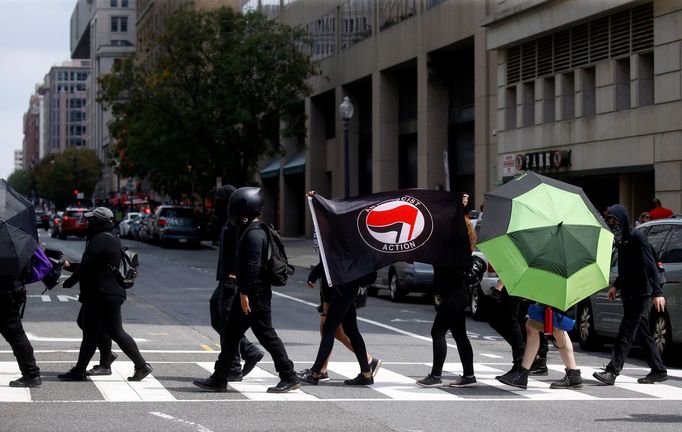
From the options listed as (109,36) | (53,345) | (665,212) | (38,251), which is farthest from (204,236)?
(109,36)

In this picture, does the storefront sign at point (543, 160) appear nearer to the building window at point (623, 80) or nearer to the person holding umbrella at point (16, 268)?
the building window at point (623, 80)

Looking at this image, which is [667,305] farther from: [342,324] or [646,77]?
[646,77]

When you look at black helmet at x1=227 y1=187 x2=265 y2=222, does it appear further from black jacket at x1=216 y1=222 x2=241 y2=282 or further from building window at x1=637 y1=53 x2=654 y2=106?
building window at x1=637 y1=53 x2=654 y2=106

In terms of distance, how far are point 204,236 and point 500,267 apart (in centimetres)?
5694

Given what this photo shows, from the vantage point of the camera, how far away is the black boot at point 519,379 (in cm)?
1267

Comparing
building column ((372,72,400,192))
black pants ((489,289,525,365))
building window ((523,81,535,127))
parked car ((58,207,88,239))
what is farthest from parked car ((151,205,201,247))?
black pants ((489,289,525,365))

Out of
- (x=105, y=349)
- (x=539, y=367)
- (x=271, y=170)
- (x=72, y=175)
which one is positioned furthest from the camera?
(x=72, y=175)

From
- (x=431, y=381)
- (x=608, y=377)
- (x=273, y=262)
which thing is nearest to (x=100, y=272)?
(x=273, y=262)

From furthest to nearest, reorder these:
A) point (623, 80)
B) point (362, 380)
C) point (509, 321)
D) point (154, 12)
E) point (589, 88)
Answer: point (154, 12)
point (589, 88)
point (623, 80)
point (509, 321)
point (362, 380)

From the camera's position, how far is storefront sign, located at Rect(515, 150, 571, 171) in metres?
36.9

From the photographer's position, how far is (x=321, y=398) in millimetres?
11852

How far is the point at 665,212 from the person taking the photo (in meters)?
23.5

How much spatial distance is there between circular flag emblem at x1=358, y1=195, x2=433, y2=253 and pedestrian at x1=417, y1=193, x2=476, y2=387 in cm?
56

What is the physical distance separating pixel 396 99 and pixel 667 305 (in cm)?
3852
